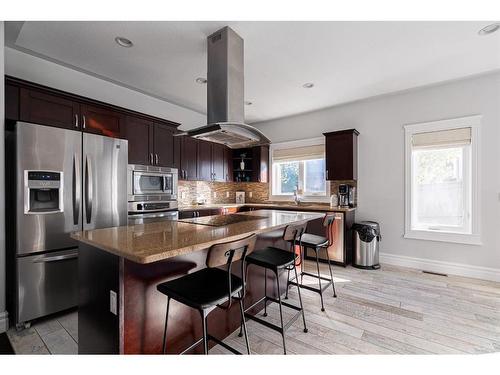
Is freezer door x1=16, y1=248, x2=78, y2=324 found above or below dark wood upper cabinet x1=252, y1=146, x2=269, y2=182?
below

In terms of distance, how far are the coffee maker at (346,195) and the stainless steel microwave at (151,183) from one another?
113 inches

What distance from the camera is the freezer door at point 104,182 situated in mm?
2506

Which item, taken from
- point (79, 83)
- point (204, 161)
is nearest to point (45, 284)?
point (79, 83)

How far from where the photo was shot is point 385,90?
147 inches

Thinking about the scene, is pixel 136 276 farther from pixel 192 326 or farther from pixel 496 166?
pixel 496 166

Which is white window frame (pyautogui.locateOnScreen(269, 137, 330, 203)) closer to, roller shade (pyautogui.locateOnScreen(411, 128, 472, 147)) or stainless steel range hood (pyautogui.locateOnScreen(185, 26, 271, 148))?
roller shade (pyautogui.locateOnScreen(411, 128, 472, 147))

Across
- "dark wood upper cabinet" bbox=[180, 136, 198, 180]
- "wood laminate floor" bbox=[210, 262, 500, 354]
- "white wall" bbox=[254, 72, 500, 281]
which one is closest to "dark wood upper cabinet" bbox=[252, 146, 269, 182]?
"white wall" bbox=[254, 72, 500, 281]

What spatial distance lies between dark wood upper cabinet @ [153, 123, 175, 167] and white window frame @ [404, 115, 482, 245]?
375cm

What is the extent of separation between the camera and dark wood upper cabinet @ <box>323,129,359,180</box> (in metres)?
4.08

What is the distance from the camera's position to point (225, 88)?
2275 millimetres

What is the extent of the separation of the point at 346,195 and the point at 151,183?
3253 millimetres
